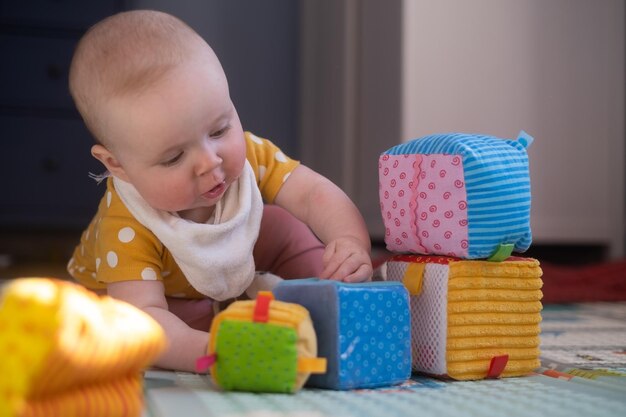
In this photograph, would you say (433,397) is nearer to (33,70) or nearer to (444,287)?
(444,287)

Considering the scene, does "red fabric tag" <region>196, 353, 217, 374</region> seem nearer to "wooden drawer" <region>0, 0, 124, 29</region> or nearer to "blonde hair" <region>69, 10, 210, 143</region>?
"blonde hair" <region>69, 10, 210, 143</region>

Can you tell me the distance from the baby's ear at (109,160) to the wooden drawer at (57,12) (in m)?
1.48

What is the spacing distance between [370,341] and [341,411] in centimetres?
11

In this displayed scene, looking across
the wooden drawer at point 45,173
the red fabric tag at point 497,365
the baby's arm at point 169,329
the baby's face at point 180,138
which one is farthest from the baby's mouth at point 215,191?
the wooden drawer at point 45,173

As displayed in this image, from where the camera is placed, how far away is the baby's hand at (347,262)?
0.80 meters

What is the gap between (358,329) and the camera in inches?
28.0

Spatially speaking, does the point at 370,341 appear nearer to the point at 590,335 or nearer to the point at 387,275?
the point at 387,275

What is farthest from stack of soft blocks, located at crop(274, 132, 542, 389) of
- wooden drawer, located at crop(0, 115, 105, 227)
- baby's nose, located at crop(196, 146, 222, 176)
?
wooden drawer, located at crop(0, 115, 105, 227)

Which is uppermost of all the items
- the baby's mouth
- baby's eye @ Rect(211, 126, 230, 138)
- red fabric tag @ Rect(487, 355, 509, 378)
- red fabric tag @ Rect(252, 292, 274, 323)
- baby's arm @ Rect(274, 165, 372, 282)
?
baby's eye @ Rect(211, 126, 230, 138)

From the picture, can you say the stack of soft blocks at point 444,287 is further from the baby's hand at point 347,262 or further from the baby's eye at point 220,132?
the baby's eye at point 220,132

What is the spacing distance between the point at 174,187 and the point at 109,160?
91 millimetres

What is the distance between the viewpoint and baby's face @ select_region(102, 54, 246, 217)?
0.77 metres

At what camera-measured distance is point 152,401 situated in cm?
64

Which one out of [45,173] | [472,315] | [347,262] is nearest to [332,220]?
[347,262]
